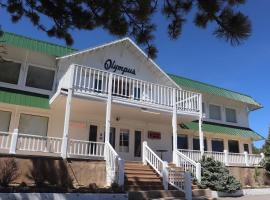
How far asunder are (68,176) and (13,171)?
Answer: 2.28 meters

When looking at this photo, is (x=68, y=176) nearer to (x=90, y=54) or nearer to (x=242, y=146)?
(x=90, y=54)

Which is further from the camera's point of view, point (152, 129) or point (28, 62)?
point (152, 129)

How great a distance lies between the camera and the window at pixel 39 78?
17.7 meters

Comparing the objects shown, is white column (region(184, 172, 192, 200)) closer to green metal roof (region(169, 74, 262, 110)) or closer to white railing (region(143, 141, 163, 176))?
white railing (region(143, 141, 163, 176))

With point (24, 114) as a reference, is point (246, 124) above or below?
above

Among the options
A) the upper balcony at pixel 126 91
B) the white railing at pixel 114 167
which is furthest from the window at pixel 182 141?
the white railing at pixel 114 167

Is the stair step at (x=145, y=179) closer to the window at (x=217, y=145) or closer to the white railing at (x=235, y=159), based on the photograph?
the white railing at (x=235, y=159)

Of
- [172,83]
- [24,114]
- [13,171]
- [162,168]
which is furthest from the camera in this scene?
[172,83]

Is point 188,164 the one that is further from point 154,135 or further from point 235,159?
point 235,159

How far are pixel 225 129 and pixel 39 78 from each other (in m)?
14.8

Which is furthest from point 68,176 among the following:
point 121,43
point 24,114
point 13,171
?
point 121,43

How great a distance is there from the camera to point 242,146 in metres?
26.1

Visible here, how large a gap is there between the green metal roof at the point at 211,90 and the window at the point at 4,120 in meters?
12.4

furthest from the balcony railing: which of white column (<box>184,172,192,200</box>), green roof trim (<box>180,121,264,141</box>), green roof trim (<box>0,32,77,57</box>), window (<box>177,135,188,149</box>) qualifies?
green roof trim (<box>0,32,77,57</box>)
